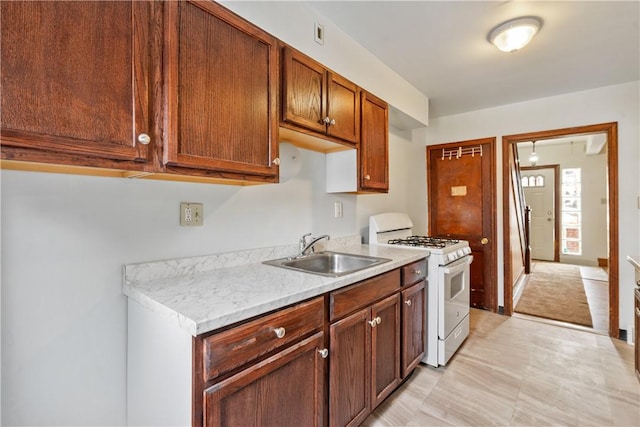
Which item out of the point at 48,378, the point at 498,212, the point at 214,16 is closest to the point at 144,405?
the point at 48,378

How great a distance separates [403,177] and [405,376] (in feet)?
7.48

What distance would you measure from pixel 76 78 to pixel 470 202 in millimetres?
3753

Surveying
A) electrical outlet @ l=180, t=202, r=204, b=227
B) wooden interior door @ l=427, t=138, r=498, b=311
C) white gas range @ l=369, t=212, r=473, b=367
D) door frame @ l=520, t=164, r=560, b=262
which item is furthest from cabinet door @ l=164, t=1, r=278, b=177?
door frame @ l=520, t=164, r=560, b=262

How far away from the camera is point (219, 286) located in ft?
4.03

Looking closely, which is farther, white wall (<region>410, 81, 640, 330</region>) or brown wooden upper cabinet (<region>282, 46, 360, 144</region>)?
white wall (<region>410, 81, 640, 330</region>)

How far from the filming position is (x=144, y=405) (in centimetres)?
115

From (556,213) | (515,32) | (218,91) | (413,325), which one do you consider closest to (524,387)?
(413,325)

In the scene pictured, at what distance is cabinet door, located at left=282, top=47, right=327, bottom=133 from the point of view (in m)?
1.57

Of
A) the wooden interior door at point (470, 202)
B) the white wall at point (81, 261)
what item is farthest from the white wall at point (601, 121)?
the white wall at point (81, 261)

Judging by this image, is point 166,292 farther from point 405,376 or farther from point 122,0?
point 405,376

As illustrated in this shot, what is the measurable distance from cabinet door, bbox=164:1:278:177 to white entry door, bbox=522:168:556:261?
714cm

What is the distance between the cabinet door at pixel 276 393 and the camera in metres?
0.94

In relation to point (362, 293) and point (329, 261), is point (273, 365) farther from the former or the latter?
point (329, 261)

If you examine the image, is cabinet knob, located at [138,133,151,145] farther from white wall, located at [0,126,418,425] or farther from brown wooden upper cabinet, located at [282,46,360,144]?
brown wooden upper cabinet, located at [282,46,360,144]
